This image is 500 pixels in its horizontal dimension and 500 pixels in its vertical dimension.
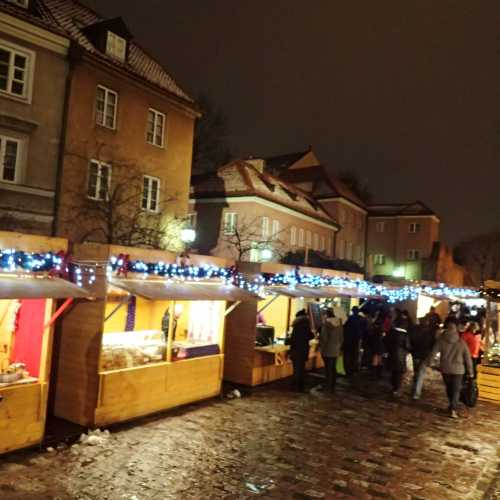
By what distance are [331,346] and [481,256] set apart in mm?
57646

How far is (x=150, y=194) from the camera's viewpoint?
2009cm

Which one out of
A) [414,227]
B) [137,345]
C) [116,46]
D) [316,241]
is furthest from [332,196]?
[137,345]

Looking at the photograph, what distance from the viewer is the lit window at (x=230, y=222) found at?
27.3 meters

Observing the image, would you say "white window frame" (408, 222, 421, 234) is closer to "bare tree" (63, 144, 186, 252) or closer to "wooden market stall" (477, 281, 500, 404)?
"bare tree" (63, 144, 186, 252)

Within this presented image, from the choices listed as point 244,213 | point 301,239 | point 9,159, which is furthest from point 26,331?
point 301,239

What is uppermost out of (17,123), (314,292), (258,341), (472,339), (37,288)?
(17,123)

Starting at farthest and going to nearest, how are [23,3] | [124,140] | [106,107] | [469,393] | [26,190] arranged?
[124,140]
[106,107]
[23,3]
[26,190]
[469,393]

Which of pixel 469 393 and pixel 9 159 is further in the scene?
pixel 9 159

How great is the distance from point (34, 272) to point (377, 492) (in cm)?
538

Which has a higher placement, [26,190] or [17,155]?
[17,155]

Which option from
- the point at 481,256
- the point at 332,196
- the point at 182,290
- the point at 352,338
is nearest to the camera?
the point at 182,290

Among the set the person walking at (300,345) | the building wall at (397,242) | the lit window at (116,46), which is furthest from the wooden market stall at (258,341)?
the building wall at (397,242)

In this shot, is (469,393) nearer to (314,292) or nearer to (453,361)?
(453,361)

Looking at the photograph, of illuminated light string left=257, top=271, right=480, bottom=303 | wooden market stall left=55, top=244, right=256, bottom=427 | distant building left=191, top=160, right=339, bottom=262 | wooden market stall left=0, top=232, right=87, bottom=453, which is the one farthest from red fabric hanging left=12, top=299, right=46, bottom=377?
distant building left=191, top=160, right=339, bottom=262
